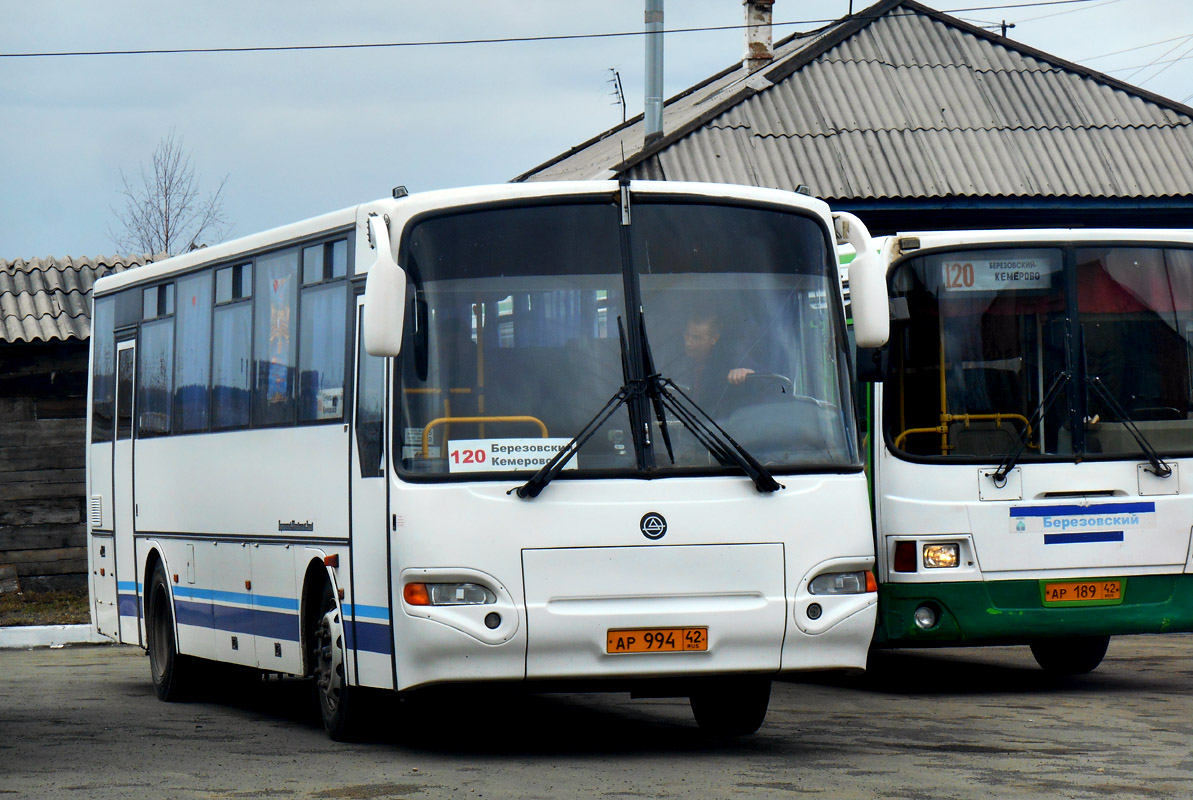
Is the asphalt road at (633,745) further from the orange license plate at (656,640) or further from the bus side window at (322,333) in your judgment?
the bus side window at (322,333)

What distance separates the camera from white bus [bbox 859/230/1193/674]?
37.9 ft

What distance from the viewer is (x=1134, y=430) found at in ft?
38.6

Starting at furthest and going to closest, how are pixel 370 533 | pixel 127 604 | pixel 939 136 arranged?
1. pixel 939 136
2. pixel 127 604
3. pixel 370 533

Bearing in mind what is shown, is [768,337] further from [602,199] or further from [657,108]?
[657,108]

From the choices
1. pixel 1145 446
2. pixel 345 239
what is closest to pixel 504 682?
pixel 345 239

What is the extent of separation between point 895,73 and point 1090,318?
42.1 ft

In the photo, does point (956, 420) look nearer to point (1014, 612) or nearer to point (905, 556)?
point (905, 556)

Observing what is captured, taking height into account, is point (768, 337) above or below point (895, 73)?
below

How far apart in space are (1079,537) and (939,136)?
11.9 meters

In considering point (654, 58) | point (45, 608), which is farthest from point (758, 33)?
point (45, 608)

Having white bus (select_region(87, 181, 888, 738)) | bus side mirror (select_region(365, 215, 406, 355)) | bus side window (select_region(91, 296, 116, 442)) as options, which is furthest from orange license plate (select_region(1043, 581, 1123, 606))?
bus side window (select_region(91, 296, 116, 442))

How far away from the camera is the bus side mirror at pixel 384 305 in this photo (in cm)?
857

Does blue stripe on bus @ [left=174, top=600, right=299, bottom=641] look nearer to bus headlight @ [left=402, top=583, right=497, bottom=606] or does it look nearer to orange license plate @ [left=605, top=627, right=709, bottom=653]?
bus headlight @ [left=402, top=583, right=497, bottom=606]

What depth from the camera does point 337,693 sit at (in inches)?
391
